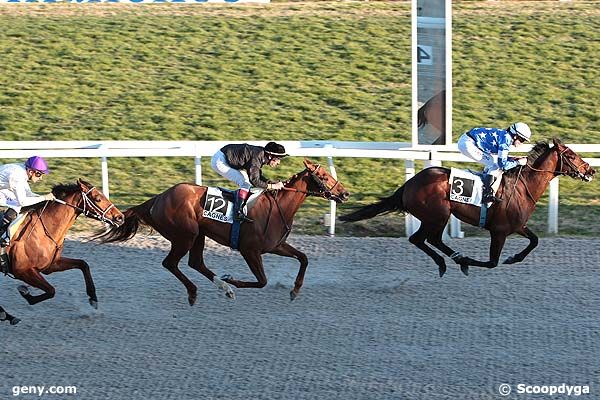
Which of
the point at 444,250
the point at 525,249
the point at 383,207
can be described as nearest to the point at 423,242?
the point at 444,250

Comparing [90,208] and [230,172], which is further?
[230,172]

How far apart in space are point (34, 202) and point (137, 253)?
181cm

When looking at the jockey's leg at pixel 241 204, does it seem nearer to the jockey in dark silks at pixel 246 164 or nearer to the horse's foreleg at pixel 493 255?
the jockey in dark silks at pixel 246 164

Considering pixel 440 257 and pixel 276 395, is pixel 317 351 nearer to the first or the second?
pixel 276 395

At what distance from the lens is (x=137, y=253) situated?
1017 centimetres

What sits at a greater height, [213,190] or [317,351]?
[213,190]

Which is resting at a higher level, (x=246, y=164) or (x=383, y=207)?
(x=246, y=164)

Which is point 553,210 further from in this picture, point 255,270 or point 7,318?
point 7,318

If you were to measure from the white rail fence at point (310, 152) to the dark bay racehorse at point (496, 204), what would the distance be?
2.72 feet

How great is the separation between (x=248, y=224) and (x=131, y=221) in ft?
3.10

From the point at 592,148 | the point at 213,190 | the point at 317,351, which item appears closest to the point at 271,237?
the point at 213,190

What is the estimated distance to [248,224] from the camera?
29.2 feet

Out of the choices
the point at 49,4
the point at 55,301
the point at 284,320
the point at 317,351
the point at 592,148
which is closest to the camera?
the point at 317,351

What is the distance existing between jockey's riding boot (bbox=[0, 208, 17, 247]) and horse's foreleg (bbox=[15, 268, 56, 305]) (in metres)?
0.26
